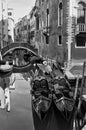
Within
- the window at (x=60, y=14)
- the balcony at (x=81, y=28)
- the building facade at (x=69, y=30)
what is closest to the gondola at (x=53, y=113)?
the building facade at (x=69, y=30)

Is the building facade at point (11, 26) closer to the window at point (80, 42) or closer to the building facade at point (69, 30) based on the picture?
the building facade at point (69, 30)

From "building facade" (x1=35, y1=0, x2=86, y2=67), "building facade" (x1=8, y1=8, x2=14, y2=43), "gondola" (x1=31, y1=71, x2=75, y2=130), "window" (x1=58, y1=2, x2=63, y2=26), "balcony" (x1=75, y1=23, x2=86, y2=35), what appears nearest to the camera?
"gondola" (x1=31, y1=71, x2=75, y2=130)

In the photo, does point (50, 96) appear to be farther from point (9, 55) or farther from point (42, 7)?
point (42, 7)

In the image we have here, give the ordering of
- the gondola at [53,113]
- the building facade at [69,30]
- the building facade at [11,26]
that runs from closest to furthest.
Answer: the gondola at [53,113] → the building facade at [69,30] → the building facade at [11,26]

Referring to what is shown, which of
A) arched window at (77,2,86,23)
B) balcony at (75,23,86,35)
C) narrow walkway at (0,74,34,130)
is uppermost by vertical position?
arched window at (77,2,86,23)

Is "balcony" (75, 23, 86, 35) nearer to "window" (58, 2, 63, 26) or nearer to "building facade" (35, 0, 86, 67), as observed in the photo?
"building facade" (35, 0, 86, 67)

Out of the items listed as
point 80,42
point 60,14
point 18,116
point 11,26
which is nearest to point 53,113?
point 18,116

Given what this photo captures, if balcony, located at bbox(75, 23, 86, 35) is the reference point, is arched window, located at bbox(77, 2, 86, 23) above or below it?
above

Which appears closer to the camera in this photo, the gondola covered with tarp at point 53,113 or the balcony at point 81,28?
the gondola covered with tarp at point 53,113

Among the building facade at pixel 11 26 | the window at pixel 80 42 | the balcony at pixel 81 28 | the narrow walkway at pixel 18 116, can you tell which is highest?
the building facade at pixel 11 26

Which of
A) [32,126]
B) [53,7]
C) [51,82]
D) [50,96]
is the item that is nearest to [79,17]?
[53,7]

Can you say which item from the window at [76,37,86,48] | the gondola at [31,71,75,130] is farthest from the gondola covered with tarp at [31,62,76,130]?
the window at [76,37,86,48]

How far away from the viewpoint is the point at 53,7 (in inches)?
701

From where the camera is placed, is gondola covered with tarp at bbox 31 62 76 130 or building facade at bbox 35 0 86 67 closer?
gondola covered with tarp at bbox 31 62 76 130
